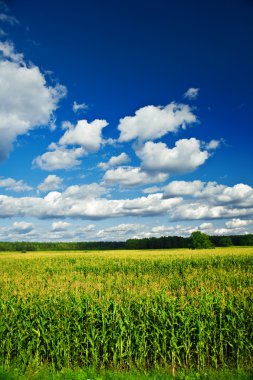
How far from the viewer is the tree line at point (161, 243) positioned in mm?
77375

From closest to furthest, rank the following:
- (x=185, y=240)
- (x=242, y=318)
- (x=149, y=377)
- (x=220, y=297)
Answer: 1. (x=149, y=377)
2. (x=242, y=318)
3. (x=220, y=297)
4. (x=185, y=240)

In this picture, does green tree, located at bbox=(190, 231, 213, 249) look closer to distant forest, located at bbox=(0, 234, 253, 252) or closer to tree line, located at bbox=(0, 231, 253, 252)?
tree line, located at bbox=(0, 231, 253, 252)

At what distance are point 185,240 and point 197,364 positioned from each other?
10412 cm

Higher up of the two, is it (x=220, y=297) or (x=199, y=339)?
(x=220, y=297)

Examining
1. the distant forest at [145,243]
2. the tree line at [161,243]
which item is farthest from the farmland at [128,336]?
the distant forest at [145,243]

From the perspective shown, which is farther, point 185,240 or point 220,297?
point 185,240

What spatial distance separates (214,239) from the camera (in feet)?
366

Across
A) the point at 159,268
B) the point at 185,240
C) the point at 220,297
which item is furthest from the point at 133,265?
the point at 185,240

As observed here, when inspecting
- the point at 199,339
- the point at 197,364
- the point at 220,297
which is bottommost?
the point at 197,364

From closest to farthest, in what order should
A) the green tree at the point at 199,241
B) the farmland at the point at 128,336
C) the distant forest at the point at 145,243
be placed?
the farmland at the point at 128,336 < the green tree at the point at 199,241 < the distant forest at the point at 145,243

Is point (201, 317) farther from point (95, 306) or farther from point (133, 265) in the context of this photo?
point (133, 265)

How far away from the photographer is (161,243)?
370 feet

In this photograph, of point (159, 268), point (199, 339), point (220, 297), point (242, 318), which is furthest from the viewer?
point (159, 268)

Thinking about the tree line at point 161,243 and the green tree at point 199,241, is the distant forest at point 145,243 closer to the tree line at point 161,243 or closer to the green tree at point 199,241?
the tree line at point 161,243
